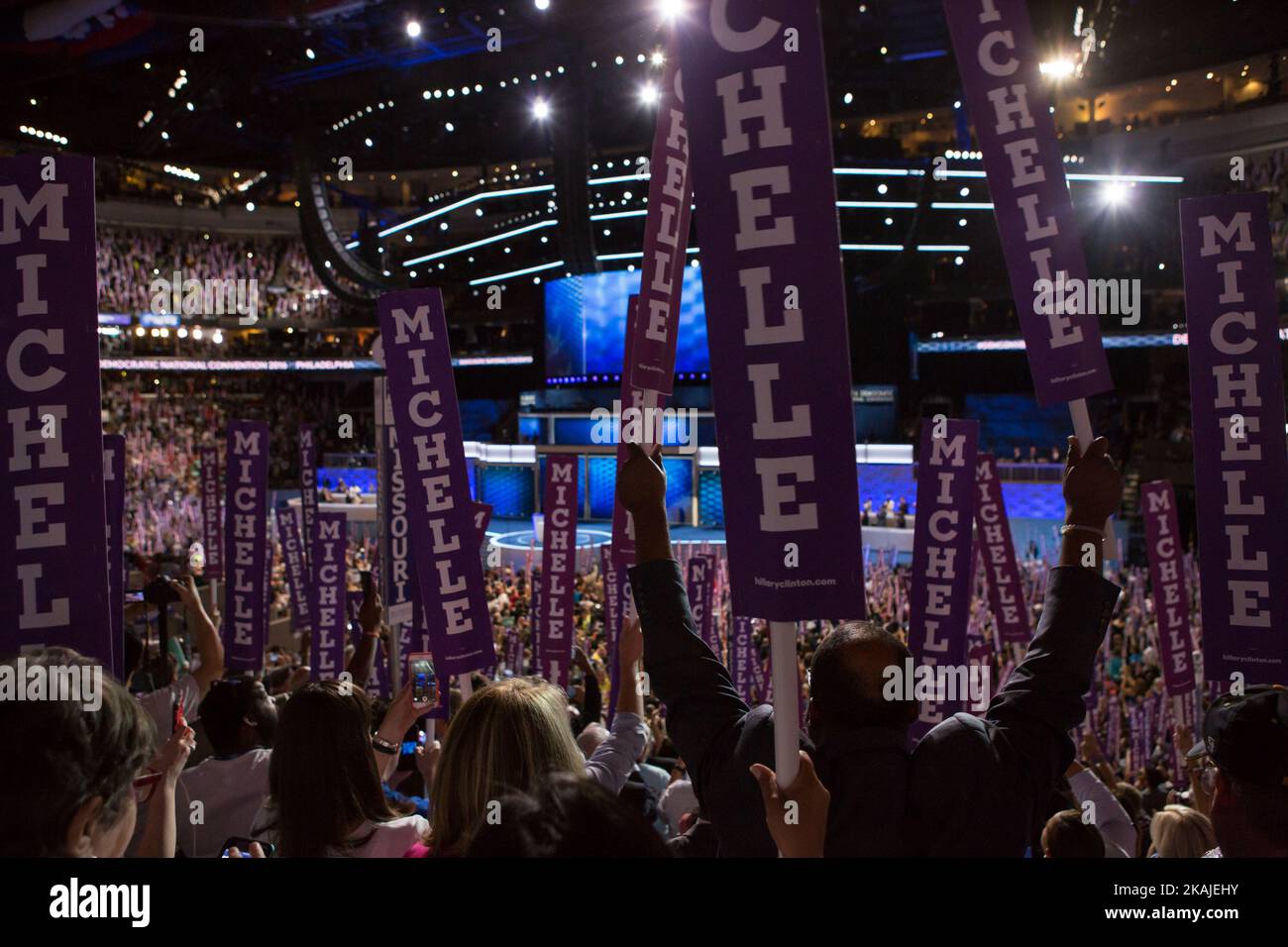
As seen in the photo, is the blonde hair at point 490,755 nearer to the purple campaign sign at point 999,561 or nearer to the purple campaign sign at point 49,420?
the purple campaign sign at point 49,420

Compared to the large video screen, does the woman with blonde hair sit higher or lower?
lower

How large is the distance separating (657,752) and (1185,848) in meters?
5.02

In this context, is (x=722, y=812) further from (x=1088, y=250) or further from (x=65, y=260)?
(x=1088, y=250)

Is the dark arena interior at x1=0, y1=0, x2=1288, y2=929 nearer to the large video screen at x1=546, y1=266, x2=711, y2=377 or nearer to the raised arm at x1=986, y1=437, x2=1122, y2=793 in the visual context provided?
the raised arm at x1=986, y1=437, x2=1122, y2=793

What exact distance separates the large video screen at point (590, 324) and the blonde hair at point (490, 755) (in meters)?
27.7

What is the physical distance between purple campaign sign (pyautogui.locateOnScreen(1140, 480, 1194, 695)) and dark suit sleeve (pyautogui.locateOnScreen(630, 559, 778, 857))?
585cm

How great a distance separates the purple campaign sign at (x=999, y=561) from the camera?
25.2 feet

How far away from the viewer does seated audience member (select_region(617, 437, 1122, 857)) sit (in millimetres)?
1851

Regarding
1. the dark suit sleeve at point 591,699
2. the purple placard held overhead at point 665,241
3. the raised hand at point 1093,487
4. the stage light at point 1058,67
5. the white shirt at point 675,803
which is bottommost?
the white shirt at point 675,803

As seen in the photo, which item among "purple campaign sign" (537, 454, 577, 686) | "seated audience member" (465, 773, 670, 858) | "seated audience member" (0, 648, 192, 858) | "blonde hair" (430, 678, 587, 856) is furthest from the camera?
"purple campaign sign" (537, 454, 577, 686)

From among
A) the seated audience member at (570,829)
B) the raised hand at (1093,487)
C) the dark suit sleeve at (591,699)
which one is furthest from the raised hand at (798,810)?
the dark suit sleeve at (591,699)

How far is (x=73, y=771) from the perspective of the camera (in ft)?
5.24

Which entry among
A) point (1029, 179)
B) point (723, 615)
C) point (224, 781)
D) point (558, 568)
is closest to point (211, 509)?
point (558, 568)

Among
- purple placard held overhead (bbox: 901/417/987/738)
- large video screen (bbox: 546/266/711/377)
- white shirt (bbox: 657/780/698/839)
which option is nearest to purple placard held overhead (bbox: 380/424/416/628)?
white shirt (bbox: 657/780/698/839)
